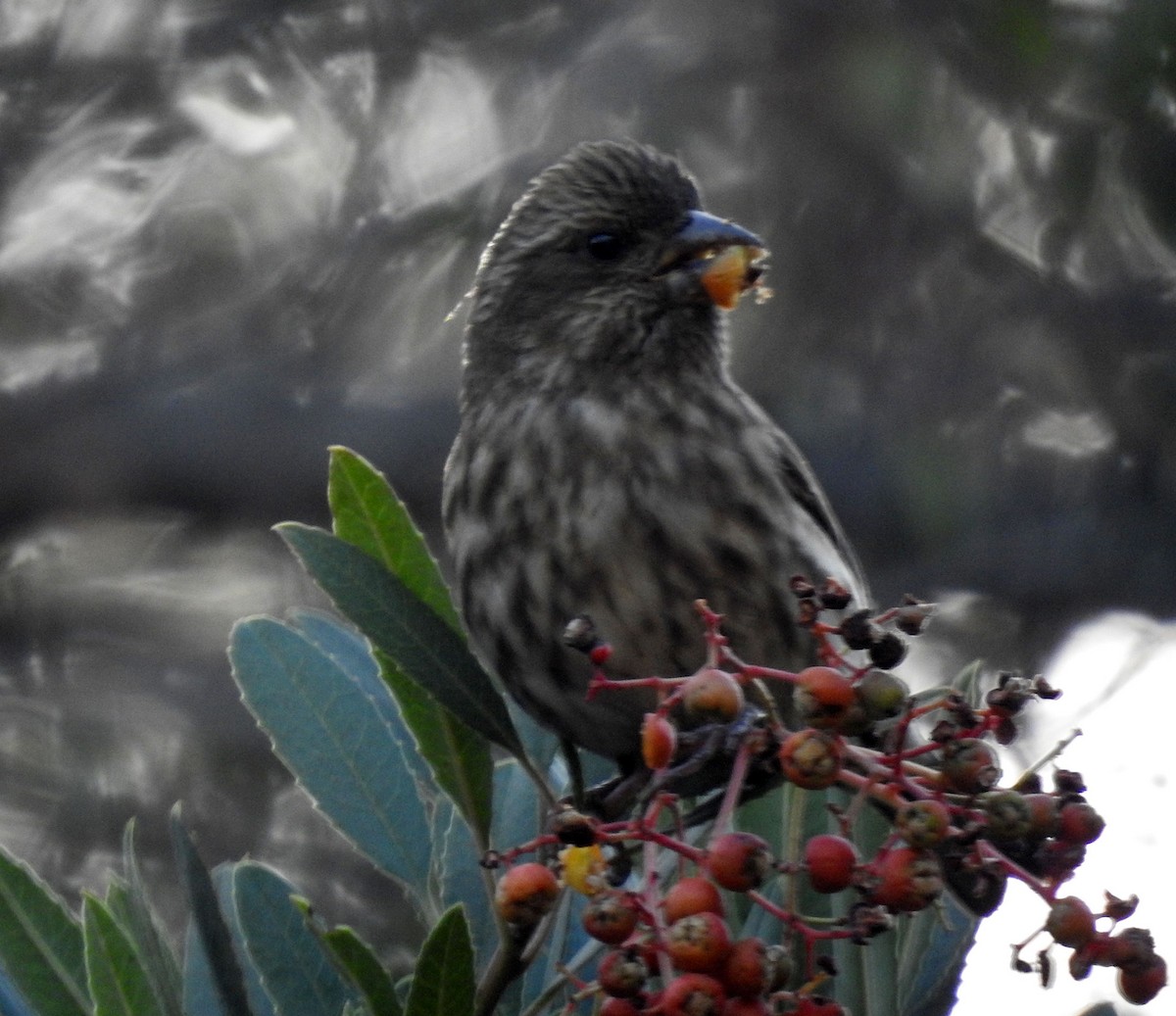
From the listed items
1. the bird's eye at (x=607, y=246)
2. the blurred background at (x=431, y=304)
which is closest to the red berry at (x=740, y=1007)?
the bird's eye at (x=607, y=246)

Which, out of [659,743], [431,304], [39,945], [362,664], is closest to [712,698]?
[659,743]

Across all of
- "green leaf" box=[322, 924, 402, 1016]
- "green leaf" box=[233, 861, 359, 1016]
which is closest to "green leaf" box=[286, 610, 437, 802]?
"green leaf" box=[233, 861, 359, 1016]

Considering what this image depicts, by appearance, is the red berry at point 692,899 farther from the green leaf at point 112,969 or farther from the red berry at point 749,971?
the green leaf at point 112,969

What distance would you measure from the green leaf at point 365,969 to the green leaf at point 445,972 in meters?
0.06

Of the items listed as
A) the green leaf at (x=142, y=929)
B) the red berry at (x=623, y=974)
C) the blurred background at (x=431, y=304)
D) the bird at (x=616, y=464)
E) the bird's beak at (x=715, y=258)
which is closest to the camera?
the red berry at (x=623, y=974)

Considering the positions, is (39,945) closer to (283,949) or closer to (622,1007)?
(283,949)

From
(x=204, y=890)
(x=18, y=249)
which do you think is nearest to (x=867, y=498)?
(x=18, y=249)

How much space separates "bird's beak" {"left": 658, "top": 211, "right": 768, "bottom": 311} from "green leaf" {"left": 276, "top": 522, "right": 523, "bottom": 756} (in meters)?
1.19

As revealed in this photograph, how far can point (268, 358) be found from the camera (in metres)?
5.46

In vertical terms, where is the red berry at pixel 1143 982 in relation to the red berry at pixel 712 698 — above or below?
below

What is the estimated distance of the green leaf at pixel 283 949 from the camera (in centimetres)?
214

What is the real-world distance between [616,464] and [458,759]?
0.91 metres

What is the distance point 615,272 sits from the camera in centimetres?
333

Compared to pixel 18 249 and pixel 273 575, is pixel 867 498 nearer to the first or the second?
pixel 273 575
